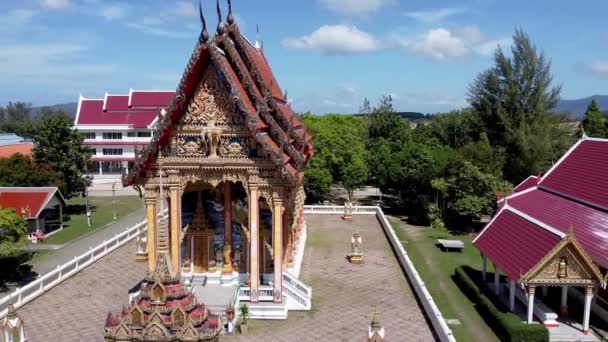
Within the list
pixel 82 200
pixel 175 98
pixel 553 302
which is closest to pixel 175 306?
pixel 175 98

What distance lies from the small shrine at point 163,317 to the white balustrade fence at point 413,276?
26.1 ft

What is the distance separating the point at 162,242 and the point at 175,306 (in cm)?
165

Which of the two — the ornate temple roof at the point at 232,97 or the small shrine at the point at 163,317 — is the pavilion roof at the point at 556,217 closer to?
the ornate temple roof at the point at 232,97

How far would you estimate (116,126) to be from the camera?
63.1 metres

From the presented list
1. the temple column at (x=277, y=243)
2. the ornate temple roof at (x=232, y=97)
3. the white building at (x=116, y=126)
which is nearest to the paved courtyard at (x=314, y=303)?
the temple column at (x=277, y=243)

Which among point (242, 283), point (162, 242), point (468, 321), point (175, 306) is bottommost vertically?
point (468, 321)

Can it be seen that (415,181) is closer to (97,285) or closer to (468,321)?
(468,321)

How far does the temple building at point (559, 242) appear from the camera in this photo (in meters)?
17.7

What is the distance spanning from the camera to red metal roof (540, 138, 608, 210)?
74.3 ft

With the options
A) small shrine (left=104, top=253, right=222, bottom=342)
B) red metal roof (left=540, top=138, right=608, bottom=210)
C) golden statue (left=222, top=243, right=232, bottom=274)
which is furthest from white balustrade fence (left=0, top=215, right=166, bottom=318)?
red metal roof (left=540, top=138, right=608, bottom=210)

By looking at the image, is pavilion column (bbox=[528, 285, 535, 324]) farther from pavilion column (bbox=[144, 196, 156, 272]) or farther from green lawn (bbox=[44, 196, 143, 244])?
green lawn (bbox=[44, 196, 143, 244])

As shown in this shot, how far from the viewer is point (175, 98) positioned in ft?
56.7

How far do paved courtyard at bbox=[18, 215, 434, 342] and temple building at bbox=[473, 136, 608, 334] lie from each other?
13.7ft

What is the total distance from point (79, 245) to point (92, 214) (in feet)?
39.7
